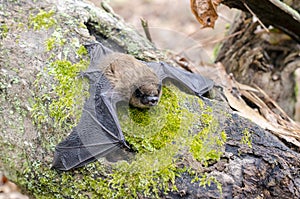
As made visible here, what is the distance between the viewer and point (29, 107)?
3.39m

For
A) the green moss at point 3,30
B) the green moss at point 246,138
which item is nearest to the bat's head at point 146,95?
the green moss at point 246,138

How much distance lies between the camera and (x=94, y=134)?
3426 millimetres

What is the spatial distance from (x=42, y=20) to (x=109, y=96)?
1022 mm

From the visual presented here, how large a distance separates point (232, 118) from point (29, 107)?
1754mm

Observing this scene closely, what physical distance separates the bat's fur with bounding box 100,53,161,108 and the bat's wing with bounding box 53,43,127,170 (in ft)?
0.35

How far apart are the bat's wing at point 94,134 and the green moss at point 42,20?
0.66 m

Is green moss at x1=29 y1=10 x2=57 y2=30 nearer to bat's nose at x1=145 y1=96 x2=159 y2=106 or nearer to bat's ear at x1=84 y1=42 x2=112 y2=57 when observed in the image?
bat's ear at x1=84 y1=42 x2=112 y2=57

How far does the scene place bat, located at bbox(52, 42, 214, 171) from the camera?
326 cm

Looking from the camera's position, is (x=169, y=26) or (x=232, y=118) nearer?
(x=232, y=118)

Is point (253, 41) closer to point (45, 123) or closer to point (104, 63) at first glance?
point (104, 63)

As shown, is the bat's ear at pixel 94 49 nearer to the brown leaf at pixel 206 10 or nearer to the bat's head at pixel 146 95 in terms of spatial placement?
the bat's head at pixel 146 95

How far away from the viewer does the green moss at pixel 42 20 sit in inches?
151

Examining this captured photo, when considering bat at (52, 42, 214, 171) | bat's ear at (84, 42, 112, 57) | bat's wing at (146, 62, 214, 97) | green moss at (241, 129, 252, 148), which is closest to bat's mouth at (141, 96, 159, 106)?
bat at (52, 42, 214, 171)

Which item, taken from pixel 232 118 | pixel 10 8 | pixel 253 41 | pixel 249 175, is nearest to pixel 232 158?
pixel 249 175
